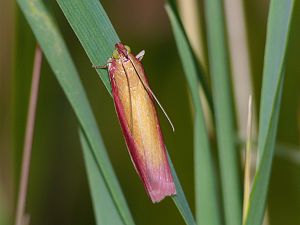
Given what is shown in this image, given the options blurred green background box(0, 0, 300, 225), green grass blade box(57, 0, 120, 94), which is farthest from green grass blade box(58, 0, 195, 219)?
blurred green background box(0, 0, 300, 225)

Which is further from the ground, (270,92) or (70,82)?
(70,82)

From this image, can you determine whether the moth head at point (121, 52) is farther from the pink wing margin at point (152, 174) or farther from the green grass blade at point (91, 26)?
the green grass blade at point (91, 26)

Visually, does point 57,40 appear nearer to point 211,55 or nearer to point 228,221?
point 211,55

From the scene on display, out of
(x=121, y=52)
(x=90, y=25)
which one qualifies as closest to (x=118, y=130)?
(x=121, y=52)

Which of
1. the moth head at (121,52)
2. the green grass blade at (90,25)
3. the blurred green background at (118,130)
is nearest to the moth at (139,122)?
the moth head at (121,52)

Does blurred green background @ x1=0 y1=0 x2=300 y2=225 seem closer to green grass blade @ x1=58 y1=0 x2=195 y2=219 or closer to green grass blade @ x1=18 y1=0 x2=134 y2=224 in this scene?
green grass blade @ x1=18 y1=0 x2=134 y2=224

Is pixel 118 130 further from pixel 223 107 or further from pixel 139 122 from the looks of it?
pixel 223 107
